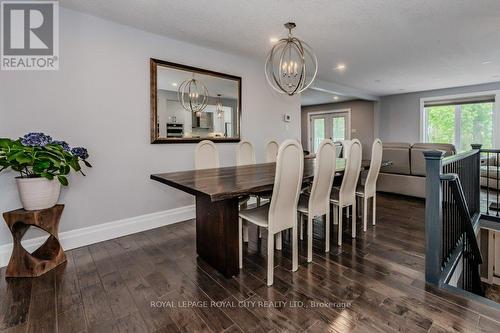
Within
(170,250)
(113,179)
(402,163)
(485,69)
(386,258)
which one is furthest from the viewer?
(485,69)

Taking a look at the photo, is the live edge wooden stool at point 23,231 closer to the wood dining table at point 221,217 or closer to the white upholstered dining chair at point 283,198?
the wood dining table at point 221,217

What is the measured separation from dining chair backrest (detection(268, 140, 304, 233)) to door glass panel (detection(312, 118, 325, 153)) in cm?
793

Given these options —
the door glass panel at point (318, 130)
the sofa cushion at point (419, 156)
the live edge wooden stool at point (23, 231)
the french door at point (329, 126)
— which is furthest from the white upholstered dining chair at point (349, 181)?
the door glass panel at point (318, 130)

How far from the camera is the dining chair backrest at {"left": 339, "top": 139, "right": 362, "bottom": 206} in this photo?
8.52 feet

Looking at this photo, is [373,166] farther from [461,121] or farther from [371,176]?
[461,121]

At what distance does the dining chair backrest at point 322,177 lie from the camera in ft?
7.23

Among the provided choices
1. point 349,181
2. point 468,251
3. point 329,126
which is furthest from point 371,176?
point 329,126

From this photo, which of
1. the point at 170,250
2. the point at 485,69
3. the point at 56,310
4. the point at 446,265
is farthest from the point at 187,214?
the point at 485,69

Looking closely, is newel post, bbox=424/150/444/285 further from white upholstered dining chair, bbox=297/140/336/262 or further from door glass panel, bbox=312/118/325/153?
door glass panel, bbox=312/118/325/153

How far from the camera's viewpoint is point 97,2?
96.3 inches

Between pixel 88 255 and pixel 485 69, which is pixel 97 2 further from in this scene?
pixel 485 69

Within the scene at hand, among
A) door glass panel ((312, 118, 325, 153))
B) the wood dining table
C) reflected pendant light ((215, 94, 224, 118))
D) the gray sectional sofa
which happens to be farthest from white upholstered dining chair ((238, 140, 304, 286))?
door glass panel ((312, 118, 325, 153))

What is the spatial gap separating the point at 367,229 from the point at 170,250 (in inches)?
87.6

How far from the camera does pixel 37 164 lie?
2.06 meters
